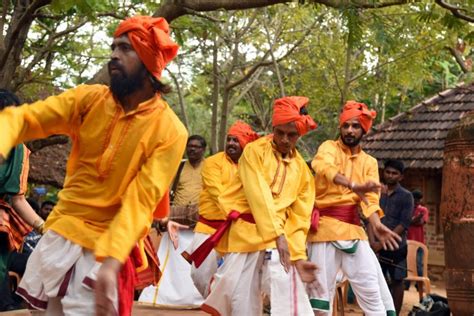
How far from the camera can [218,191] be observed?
11.1 meters

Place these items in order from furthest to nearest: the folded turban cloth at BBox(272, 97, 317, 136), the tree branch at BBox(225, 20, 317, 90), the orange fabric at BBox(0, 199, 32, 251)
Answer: the tree branch at BBox(225, 20, 317, 90)
the folded turban cloth at BBox(272, 97, 317, 136)
the orange fabric at BBox(0, 199, 32, 251)

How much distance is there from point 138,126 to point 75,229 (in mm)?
616

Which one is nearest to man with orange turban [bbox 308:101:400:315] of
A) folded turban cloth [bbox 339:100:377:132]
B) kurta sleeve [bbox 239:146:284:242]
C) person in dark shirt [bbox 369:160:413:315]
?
folded turban cloth [bbox 339:100:377:132]

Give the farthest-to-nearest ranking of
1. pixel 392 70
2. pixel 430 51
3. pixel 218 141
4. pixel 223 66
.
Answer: pixel 223 66 → pixel 218 141 → pixel 392 70 → pixel 430 51

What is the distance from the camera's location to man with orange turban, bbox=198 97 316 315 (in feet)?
26.3

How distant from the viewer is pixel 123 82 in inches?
204

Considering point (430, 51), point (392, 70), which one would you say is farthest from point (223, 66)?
point (430, 51)

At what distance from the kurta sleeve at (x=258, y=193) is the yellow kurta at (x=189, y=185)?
4.23 meters

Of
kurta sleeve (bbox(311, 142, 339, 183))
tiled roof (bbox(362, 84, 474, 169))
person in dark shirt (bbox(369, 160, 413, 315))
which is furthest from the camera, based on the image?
tiled roof (bbox(362, 84, 474, 169))

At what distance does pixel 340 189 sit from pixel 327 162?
43 cm

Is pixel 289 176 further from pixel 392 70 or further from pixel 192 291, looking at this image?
pixel 392 70

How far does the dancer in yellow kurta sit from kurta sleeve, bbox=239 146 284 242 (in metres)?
2.74

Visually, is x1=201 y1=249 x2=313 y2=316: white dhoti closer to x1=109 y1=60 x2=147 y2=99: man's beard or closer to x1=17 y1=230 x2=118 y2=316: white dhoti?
x1=17 y1=230 x2=118 y2=316: white dhoti

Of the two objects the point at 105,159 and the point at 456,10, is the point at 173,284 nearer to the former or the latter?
the point at 456,10
